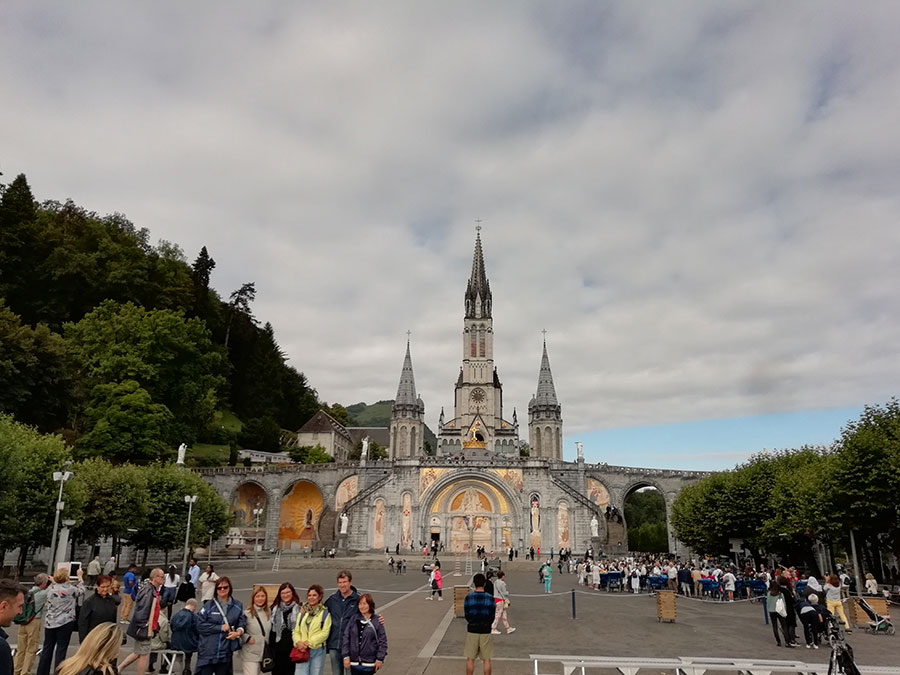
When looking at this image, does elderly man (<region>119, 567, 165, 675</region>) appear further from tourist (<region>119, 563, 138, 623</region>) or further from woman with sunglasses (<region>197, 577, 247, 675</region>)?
tourist (<region>119, 563, 138, 623</region>)

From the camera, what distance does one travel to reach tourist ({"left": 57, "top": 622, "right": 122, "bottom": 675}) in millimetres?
3816

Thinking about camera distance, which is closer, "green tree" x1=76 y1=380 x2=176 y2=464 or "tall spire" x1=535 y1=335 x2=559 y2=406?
"green tree" x1=76 y1=380 x2=176 y2=464

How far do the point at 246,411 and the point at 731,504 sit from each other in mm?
54317

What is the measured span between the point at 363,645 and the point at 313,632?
648mm

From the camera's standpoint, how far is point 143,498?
27.5 metres

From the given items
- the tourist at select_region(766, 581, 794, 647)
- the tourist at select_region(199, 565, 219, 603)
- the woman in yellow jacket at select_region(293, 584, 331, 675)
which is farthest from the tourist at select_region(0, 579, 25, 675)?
the tourist at select_region(766, 581, 794, 647)

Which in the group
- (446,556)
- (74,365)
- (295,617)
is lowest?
(446,556)

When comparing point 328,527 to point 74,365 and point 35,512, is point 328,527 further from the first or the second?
point 35,512

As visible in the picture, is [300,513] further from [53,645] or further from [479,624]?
[479,624]

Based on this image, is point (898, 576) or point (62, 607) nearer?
point (62, 607)

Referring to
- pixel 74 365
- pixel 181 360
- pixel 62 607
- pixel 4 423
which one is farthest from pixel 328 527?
pixel 62 607

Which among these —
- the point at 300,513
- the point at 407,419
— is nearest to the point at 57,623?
the point at 300,513

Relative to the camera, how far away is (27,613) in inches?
310

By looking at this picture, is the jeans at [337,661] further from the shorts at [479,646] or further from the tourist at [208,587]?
the shorts at [479,646]
